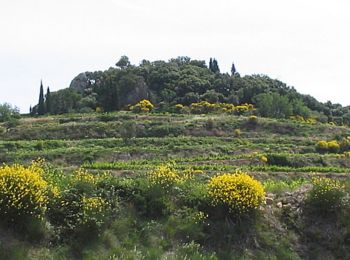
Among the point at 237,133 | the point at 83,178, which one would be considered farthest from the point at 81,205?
the point at 237,133

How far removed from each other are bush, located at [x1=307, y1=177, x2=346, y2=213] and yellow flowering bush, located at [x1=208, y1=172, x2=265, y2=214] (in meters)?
1.29

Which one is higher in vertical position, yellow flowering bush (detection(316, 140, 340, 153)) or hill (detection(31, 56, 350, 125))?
hill (detection(31, 56, 350, 125))

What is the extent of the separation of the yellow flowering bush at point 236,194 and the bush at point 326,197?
129 centimetres

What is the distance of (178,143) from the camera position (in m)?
45.6

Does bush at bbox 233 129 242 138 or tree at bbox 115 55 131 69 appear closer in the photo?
bush at bbox 233 129 242 138

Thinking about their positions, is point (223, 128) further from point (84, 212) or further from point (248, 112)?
point (84, 212)

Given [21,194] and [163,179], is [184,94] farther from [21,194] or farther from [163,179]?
[21,194]

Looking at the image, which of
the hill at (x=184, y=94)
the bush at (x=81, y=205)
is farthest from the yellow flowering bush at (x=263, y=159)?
the hill at (x=184, y=94)

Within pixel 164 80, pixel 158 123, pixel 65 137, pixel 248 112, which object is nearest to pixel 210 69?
pixel 164 80

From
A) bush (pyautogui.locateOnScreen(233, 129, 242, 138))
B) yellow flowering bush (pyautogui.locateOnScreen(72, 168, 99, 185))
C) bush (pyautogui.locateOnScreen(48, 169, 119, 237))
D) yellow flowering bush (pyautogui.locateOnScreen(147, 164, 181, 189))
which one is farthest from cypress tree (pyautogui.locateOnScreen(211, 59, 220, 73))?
bush (pyautogui.locateOnScreen(48, 169, 119, 237))

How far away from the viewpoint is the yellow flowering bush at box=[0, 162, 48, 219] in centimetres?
985

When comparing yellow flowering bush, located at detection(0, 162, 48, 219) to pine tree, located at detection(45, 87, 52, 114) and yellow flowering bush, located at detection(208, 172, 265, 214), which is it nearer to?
yellow flowering bush, located at detection(208, 172, 265, 214)

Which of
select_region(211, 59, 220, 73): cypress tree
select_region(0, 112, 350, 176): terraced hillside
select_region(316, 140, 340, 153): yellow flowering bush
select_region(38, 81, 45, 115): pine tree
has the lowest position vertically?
select_region(316, 140, 340, 153): yellow flowering bush

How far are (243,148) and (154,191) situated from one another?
3244 cm
